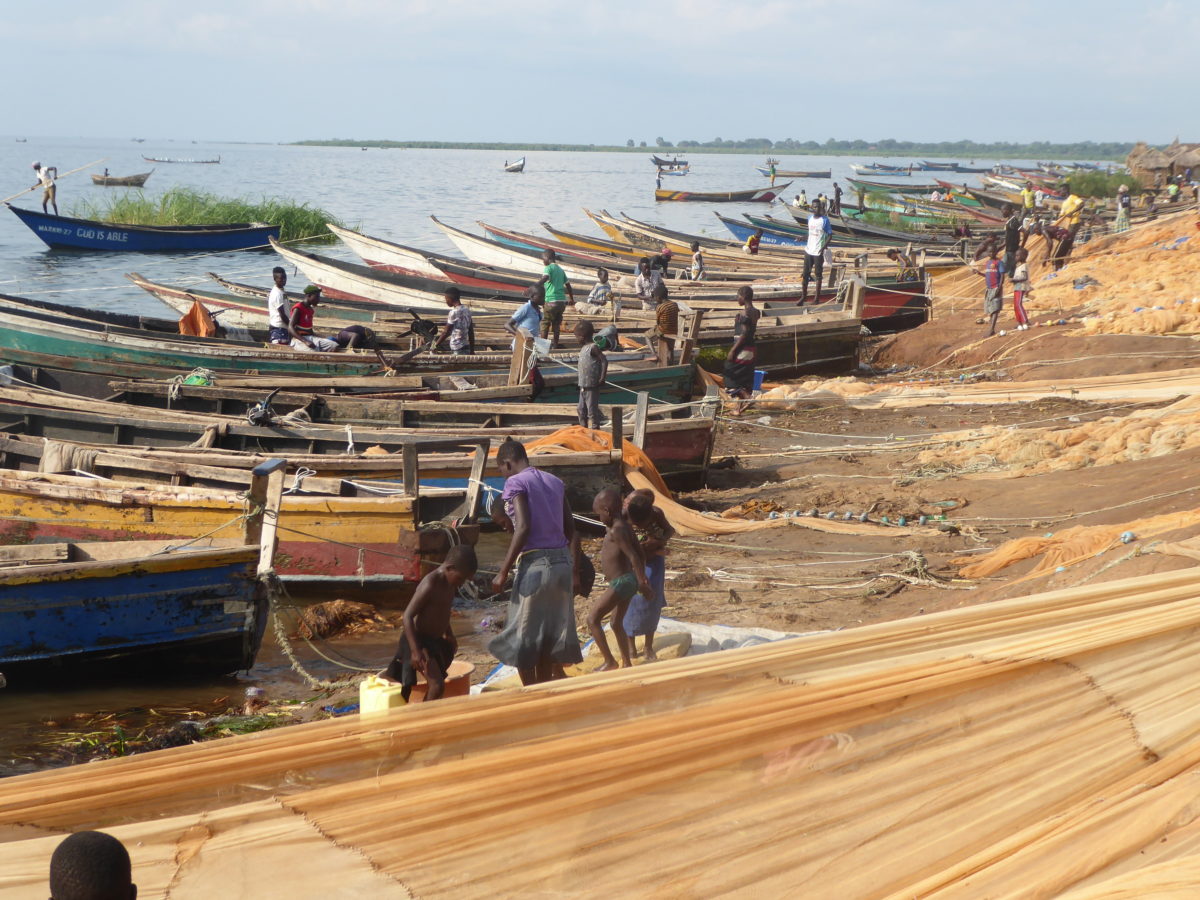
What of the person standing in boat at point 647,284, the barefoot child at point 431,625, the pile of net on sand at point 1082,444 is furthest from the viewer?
the person standing in boat at point 647,284

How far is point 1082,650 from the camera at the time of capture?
3826mm

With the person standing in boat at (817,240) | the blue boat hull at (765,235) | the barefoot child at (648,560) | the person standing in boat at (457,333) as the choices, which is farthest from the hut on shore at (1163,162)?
the barefoot child at (648,560)

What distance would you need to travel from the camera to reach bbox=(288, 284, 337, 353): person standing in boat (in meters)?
15.6

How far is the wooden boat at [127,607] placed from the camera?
7.58 meters

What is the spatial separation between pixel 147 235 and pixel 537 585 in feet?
110

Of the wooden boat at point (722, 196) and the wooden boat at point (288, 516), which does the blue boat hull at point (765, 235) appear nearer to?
the wooden boat at point (288, 516)

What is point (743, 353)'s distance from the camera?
51.4 ft

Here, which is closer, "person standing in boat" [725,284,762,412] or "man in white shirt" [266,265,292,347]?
"person standing in boat" [725,284,762,412]

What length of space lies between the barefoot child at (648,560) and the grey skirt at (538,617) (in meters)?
0.81

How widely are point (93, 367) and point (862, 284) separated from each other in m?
12.3

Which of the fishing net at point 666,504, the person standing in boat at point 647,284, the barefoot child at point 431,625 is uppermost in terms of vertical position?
the person standing in boat at point 647,284

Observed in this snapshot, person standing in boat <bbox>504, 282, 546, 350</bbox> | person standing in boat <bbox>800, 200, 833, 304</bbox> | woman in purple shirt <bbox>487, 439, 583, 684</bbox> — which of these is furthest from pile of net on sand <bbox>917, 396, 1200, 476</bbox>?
person standing in boat <bbox>800, 200, 833, 304</bbox>

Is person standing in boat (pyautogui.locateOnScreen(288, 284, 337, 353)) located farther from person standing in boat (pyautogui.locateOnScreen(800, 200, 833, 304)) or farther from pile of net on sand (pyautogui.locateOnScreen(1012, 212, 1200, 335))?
pile of net on sand (pyautogui.locateOnScreen(1012, 212, 1200, 335))

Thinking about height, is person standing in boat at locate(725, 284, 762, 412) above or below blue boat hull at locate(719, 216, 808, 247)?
below
